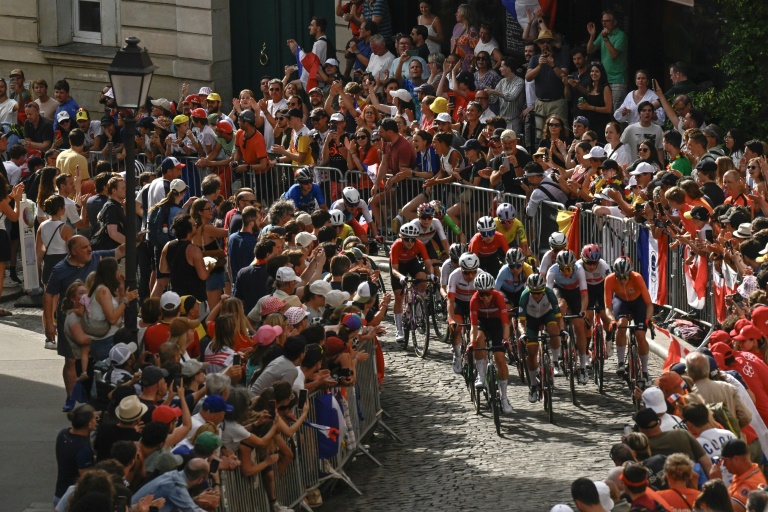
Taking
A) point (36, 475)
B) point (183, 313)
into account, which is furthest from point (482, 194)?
point (36, 475)

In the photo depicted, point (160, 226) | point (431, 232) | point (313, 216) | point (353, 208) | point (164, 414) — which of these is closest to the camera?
point (164, 414)

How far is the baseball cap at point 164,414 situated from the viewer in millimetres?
11453

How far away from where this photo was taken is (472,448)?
15273 mm

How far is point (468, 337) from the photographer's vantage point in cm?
1722

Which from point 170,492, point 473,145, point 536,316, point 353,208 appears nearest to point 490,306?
point 536,316

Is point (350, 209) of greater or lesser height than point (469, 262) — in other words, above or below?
above

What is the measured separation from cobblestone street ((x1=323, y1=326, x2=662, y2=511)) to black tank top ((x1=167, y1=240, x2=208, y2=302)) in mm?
2449

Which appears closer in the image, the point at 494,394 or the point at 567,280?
the point at 494,394

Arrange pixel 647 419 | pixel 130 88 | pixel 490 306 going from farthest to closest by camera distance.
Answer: pixel 490 306 < pixel 130 88 < pixel 647 419

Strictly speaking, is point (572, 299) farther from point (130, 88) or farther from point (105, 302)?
point (130, 88)

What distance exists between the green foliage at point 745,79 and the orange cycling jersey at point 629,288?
210 inches

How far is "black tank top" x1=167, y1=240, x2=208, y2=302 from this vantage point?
16.3 meters

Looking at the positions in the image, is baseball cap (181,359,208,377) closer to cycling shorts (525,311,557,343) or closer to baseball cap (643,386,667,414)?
baseball cap (643,386,667,414)

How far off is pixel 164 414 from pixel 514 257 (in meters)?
6.52
